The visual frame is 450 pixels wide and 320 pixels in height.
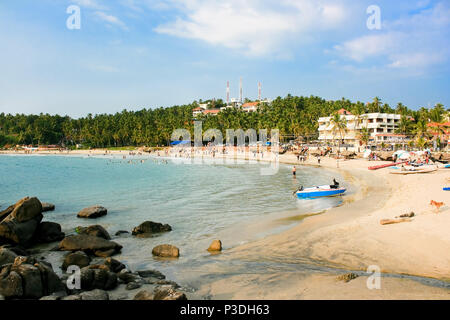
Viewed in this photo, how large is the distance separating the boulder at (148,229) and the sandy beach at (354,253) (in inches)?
211

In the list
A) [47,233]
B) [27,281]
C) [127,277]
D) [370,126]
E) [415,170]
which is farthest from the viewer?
[370,126]

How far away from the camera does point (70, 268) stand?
39.4ft

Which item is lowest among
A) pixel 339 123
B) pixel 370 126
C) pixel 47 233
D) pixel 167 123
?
pixel 47 233

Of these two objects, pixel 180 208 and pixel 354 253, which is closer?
pixel 354 253

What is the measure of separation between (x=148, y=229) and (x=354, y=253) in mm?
10777

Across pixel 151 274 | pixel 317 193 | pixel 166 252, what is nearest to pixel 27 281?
pixel 151 274

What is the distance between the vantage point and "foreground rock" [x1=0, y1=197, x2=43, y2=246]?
589 inches

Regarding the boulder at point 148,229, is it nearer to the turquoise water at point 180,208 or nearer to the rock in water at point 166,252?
the turquoise water at point 180,208

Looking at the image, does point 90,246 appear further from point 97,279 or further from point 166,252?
point 97,279

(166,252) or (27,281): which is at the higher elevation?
(27,281)

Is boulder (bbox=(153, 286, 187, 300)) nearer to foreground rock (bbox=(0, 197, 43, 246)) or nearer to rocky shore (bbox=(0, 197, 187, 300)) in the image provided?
rocky shore (bbox=(0, 197, 187, 300))

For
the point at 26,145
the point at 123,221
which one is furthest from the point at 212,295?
the point at 26,145

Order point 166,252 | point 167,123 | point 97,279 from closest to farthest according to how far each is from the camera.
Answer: point 97,279
point 166,252
point 167,123
